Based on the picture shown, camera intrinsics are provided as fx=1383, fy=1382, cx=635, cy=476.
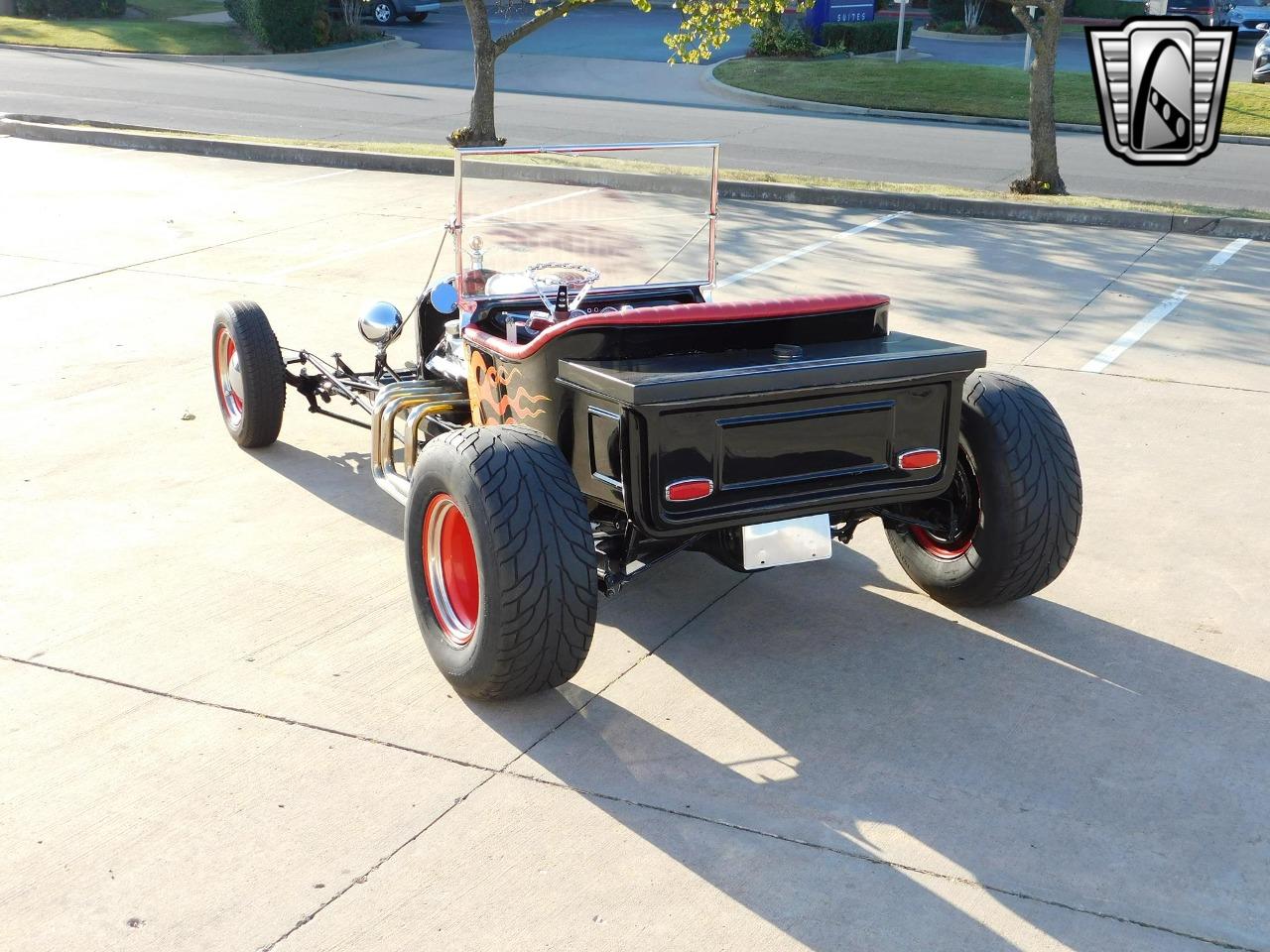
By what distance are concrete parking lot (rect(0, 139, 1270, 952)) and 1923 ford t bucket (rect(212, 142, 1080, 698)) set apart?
0.32m

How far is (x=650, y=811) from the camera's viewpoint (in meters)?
3.66

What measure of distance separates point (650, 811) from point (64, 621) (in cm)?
229

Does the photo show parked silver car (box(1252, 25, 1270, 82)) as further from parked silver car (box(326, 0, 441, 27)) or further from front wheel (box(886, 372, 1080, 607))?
front wheel (box(886, 372, 1080, 607))

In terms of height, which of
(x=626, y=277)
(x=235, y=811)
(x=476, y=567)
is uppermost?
(x=626, y=277)

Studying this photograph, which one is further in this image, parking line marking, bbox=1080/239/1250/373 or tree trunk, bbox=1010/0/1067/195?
tree trunk, bbox=1010/0/1067/195

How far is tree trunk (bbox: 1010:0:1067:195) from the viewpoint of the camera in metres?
12.8

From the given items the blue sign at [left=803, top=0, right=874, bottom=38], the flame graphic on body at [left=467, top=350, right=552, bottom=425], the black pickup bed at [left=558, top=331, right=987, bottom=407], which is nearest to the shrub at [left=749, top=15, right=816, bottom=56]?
the blue sign at [left=803, top=0, right=874, bottom=38]

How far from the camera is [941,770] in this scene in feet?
12.6

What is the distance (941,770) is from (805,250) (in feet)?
24.5

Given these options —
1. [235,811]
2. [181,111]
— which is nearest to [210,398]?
[235,811]

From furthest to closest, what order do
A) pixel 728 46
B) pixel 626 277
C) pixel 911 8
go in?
pixel 911 8 → pixel 728 46 → pixel 626 277

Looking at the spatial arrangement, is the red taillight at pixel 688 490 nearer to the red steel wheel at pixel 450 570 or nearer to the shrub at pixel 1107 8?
the red steel wheel at pixel 450 570

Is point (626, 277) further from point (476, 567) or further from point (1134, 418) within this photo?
point (1134, 418)

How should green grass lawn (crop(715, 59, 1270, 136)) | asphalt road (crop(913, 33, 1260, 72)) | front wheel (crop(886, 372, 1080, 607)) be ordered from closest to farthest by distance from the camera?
front wheel (crop(886, 372, 1080, 607))
green grass lawn (crop(715, 59, 1270, 136))
asphalt road (crop(913, 33, 1260, 72))
